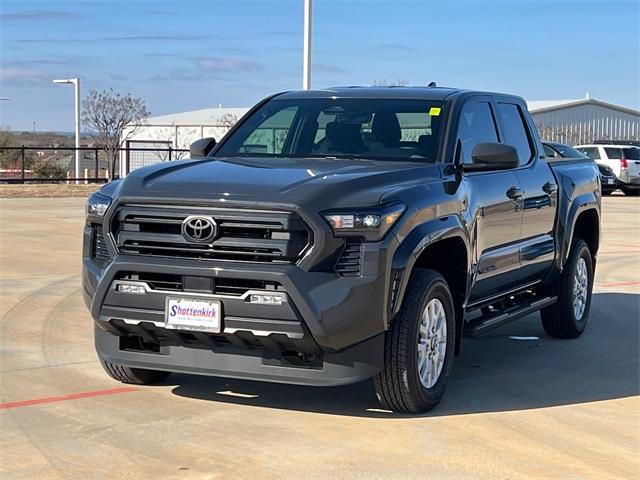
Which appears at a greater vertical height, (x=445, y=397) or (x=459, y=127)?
(x=459, y=127)

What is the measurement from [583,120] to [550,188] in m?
68.8

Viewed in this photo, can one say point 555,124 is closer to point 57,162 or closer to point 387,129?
point 57,162

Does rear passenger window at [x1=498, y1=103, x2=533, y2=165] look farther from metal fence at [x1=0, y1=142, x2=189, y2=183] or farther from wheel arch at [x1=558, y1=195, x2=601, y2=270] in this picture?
metal fence at [x1=0, y1=142, x2=189, y2=183]

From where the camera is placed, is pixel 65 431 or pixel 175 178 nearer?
pixel 65 431

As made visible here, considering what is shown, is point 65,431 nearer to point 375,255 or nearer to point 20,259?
point 375,255

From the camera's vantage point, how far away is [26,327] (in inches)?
359

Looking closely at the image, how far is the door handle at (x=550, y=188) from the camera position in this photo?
8789 millimetres

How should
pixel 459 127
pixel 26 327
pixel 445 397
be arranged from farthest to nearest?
pixel 26 327 → pixel 459 127 → pixel 445 397

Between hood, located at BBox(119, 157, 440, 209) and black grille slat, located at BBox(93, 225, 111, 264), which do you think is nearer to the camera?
hood, located at BBox(119, 157, 440, 209)

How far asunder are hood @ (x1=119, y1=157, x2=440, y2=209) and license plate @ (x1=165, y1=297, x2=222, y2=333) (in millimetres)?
576

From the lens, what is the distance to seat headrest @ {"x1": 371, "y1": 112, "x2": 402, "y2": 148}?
7.48 m

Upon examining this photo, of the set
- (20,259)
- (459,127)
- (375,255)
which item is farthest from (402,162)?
(20,259)

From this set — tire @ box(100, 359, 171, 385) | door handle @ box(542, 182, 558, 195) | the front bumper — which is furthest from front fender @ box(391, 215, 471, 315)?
door handle @ box(542, 182, 558, 195)

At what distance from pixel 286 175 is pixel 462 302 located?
157 centimetres
